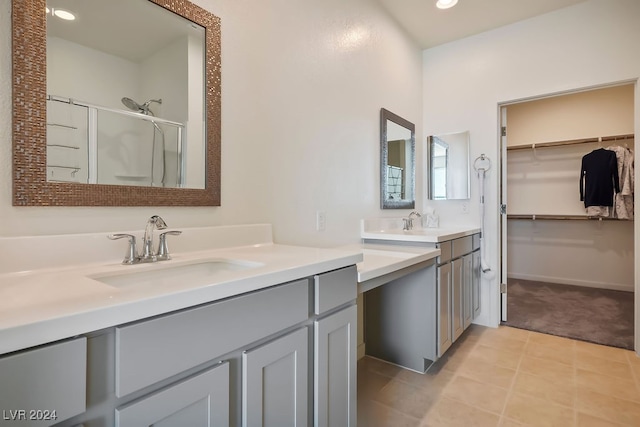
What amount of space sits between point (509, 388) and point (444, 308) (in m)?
0.55

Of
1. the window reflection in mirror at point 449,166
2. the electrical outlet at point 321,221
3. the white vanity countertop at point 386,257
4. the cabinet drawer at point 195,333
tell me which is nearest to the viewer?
the cabinet drawer at point 195,333

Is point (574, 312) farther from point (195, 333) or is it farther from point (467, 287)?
point (195, 333)

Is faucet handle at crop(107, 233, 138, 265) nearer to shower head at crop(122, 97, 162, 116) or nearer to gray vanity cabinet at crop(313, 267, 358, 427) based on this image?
shower head at crop(122, 97, 162, 116)

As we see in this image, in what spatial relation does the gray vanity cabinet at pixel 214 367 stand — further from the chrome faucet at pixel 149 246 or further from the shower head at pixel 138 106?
the shower head at pixel 138 106

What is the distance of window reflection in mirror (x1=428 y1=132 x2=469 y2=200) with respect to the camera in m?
3.07

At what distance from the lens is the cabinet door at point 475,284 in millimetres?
2764

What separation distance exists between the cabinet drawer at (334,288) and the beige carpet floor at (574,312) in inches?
97.2

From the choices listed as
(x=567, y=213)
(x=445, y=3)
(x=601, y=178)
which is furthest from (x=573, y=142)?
(x=445, y=3)

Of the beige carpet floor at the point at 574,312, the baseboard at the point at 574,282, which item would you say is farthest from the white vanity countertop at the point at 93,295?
the baseboard at the point at 574,282

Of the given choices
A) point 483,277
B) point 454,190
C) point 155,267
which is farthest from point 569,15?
point 155,267

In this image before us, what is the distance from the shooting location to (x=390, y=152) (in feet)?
8.70

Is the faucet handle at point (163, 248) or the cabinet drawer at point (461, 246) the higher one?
the faucet handle at point (163, 248)

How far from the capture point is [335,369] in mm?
1144

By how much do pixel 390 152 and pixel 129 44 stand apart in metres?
1.98
